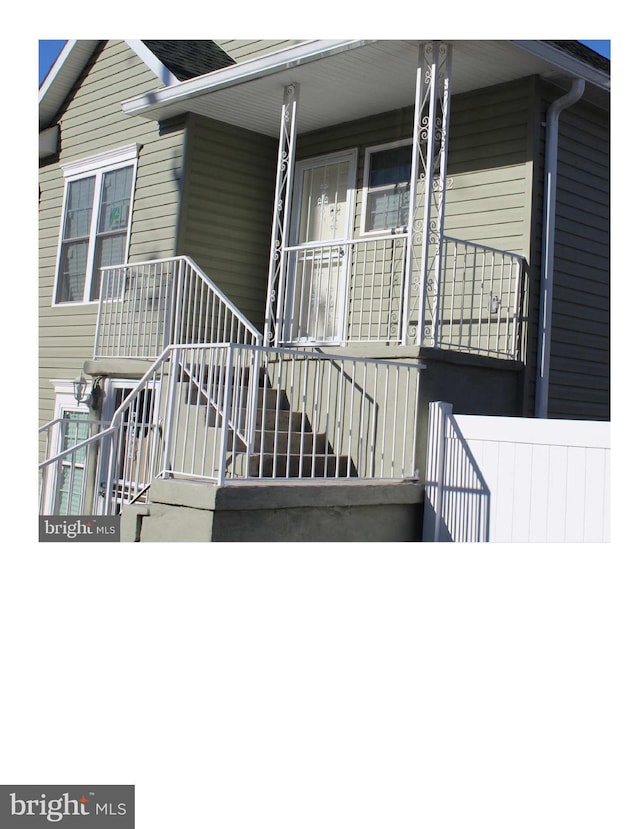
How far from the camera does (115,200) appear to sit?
11656 millimetres

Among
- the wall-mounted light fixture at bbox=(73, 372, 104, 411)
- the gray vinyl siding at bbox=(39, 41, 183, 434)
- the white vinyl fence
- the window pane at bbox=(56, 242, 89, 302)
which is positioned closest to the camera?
the white vinyl fence

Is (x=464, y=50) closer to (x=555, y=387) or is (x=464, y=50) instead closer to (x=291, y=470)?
(x=555, y=387)

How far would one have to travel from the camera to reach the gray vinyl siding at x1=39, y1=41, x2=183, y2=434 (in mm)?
10891

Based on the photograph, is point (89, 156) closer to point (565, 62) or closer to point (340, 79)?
point (340, 79)

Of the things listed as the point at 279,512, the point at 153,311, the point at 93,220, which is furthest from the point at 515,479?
the point at 93,220

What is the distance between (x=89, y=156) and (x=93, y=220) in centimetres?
83

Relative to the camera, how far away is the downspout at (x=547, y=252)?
28.6 ft

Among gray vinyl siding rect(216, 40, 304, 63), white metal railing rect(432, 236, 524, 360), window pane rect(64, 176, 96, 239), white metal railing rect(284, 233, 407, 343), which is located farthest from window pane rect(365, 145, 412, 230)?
window pane rect(64, 176, 96, 239)

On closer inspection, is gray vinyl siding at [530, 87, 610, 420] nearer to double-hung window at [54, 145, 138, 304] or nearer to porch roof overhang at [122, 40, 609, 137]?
porch roof overhang at [122, 40, 609, 137]

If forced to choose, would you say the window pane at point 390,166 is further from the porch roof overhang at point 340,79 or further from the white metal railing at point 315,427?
the white metal railing at point 315,427

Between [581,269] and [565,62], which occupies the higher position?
[565,62]

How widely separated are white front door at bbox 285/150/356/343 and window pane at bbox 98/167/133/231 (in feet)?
6.85

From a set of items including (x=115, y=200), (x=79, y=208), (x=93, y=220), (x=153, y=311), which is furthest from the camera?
(x=79, y=208)

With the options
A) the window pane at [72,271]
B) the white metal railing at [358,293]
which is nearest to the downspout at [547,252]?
the white metal railing at [358,293]
